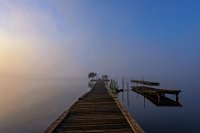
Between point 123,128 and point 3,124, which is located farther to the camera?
point 3,124

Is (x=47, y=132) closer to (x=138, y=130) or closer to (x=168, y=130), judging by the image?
(x=138, y=130)

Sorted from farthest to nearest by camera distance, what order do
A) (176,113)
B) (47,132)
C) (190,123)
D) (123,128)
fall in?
(176,113)
(190,123)
(123,128)
(47,132)

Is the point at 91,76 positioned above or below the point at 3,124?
above

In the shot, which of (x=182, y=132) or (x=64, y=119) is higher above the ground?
(x=64, y=119)

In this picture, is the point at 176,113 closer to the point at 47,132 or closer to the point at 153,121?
the point at 153,121

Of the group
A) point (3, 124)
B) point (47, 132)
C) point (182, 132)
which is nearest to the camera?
point (47, 132)

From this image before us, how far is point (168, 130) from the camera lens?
78.9ft

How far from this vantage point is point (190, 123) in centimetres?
2706

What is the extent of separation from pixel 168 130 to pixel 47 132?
45.6ft

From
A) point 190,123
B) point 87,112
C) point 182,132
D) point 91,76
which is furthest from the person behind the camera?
point 91,76

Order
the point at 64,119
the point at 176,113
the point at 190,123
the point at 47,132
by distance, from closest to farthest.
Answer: the point at 47,132, the point at 64,119, the point at 190,123, the point at 176,113

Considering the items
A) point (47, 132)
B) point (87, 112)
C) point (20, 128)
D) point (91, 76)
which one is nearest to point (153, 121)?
point (87, 112)

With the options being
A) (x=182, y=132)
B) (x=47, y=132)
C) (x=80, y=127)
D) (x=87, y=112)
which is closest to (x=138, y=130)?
(x=80, y=127)

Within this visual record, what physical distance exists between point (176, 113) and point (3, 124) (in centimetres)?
1954
